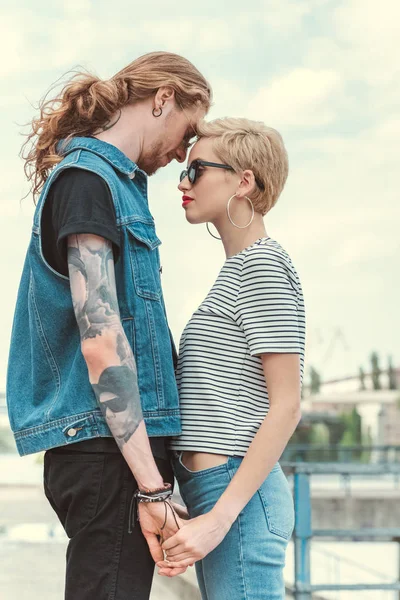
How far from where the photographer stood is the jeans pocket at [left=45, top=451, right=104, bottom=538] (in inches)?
70.3

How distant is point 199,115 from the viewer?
7.06 feet

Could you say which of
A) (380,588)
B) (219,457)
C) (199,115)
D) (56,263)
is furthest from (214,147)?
(380,588)

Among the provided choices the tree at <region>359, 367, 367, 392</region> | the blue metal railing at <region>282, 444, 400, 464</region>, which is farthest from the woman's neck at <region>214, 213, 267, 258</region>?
the tree at <region>359, 367, 367, 392</region>

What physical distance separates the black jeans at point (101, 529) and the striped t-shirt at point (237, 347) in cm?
20

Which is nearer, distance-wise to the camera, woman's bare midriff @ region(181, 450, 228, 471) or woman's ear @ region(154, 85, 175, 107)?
woman's bare midriff @ region(181, 450, 228, 471)

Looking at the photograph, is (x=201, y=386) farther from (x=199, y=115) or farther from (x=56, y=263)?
(x=199, y=115)

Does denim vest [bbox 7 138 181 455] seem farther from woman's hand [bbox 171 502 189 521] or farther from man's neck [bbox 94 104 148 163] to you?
woman's hand [bbox 171 502 189 521]

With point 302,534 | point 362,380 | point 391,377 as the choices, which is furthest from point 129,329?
point 391,377

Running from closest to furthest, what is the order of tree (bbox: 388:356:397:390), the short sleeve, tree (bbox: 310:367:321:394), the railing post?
the short sleeve < the railing post < tree (bbox: 310:367:321:394) < tree (bbox: 388:356:397:390)

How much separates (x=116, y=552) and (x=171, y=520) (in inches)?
5.0

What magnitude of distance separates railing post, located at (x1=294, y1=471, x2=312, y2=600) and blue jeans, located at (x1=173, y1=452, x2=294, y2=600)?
2451mm

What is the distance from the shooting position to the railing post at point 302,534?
4355mm

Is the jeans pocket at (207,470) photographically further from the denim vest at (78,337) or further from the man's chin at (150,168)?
the man's chin at (150,168)

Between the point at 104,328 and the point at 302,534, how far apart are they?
2.94 m
